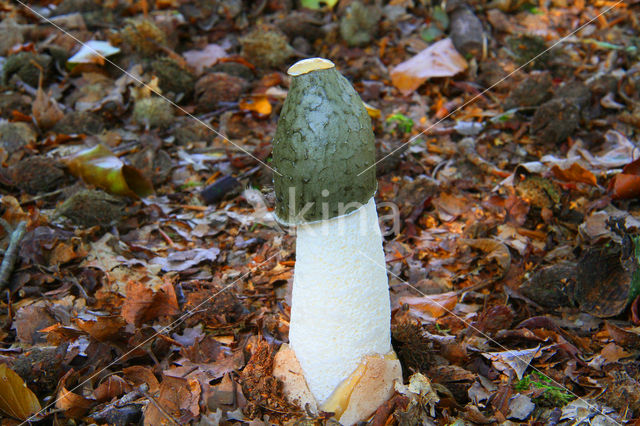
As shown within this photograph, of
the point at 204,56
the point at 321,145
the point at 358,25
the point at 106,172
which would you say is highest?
the point at 321,145

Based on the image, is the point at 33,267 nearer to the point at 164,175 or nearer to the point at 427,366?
the point at 164,175

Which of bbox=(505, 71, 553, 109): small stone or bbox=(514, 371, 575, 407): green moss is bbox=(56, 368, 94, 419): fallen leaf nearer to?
bbox=(514, 371, 575, 407): green moss

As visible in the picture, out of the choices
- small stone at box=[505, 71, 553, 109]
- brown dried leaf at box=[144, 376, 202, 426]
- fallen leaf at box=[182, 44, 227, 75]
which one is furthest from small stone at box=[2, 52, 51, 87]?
small stone at box=[505, 71, 553, 109]

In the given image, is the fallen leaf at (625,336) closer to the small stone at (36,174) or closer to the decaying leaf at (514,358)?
the decaying leaf at (514,358)

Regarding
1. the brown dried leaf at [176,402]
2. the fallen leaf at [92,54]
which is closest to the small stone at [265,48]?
the fallen leaf at [92,54]

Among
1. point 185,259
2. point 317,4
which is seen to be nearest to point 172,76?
point 317,4

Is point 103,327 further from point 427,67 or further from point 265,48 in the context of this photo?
point 427,67
